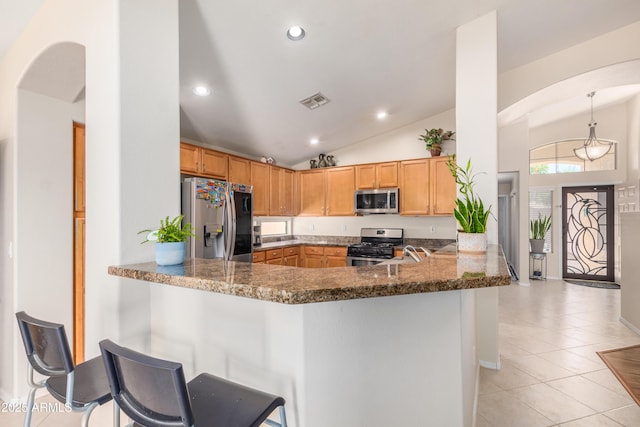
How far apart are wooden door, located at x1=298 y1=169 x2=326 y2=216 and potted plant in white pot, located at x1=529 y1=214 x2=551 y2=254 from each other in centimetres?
467

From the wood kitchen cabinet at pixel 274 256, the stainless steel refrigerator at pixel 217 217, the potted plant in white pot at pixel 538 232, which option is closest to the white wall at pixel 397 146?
the wood kitchen cabinet at pixel 274 256

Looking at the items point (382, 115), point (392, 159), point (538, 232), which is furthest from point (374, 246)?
point (538, 232)

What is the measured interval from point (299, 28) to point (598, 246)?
743 cm

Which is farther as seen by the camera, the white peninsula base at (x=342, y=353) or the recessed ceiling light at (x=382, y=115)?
the recessed ceiling light at (x=382, y=115)

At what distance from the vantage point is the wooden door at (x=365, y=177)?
16.8 ft

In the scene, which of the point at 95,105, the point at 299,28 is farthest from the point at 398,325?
the point at 299,28

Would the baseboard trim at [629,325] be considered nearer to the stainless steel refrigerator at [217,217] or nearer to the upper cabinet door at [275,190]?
the stainless steel refrigerator at [217,217]

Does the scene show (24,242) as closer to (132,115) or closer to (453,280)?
(132,115)

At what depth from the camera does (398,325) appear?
4.32 feet

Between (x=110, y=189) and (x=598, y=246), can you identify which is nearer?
(x=110, y=189)

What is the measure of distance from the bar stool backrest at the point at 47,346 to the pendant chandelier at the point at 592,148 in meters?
7.41

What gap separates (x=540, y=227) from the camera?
6605mm

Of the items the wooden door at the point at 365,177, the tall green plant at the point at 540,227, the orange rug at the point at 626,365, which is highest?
the wooden door at the point at 365,177

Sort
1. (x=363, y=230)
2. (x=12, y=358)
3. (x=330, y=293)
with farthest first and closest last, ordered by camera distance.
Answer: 1. (x=363, y=230)
2. (x=12, y=358)
3. (x=330, y=293)
